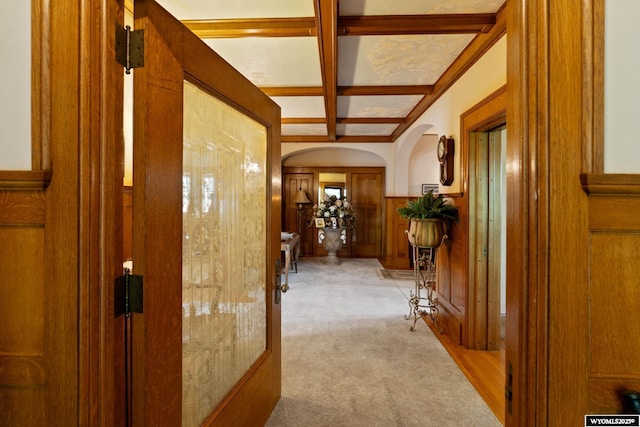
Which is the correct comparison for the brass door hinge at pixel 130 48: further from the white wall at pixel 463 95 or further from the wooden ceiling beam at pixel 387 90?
the wooden ceiling beam at pixel 387 90

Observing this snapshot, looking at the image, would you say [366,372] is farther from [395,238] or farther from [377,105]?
[395,238]

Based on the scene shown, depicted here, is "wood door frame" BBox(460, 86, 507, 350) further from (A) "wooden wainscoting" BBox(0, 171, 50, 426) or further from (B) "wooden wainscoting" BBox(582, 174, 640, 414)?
(A) "wooden wainscoting" BBox(0, 171, 50, 426)

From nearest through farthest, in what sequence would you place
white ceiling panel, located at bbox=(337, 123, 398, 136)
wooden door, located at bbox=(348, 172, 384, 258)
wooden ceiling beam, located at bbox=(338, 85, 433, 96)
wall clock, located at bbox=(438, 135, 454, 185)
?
wall clock, located at bbox=(438, 135, 454, 185) < wooden ceiling beam, located at bbox=(338, 85, 433, 96) < white ceiling panel, located at bbox=(337, 123, 398, 136) < wooden door, located at bbox=(348, 172, 384, 258)

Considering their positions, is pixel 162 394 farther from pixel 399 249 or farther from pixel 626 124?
pixel 399 249

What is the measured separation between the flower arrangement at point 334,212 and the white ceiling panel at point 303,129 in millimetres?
1577

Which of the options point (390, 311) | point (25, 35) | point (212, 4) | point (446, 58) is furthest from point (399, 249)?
point (25, 35)

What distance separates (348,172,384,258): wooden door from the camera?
7445 millimetres

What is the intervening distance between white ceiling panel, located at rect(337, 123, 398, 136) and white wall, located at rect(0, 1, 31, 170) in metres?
4.82

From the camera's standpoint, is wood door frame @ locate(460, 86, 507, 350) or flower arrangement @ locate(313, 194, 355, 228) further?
flower arrangement @ locate(313, 194, 355, 228)

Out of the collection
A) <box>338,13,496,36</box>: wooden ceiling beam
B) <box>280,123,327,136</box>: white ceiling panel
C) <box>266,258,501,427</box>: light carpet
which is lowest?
<box>266,258,501,427</box>: light carpet

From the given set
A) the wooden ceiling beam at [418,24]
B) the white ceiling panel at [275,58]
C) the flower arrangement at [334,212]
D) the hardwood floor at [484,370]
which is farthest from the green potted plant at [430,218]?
the flower arrangement at [334,212]

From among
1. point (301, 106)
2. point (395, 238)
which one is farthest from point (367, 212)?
point (301, 106)

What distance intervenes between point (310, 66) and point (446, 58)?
4.29 feet

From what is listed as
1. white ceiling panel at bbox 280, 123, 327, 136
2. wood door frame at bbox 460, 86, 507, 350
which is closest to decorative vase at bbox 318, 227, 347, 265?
white ceiling panel at bbox 280, 123, 327, 136
